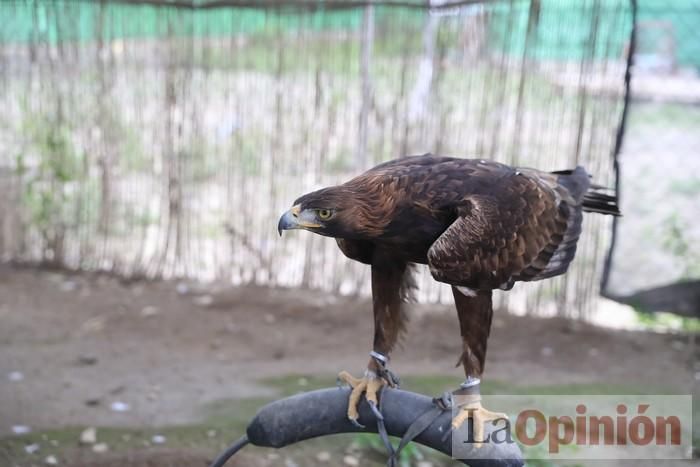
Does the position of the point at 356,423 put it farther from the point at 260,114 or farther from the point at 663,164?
the point at 663,164

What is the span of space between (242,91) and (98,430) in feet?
8.61

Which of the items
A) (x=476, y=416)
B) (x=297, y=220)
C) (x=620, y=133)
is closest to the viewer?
(x=297, y=220)

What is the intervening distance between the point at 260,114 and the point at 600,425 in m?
3.16

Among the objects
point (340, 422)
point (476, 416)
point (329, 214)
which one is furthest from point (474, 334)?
point (329, 214)

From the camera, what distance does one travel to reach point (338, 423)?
2.35 metres

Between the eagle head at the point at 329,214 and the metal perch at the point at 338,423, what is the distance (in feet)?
1.86

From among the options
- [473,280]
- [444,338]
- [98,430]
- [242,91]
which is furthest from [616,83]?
[98,430]

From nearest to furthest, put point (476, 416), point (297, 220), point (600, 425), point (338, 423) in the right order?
point (297, 220)
point (338, 423)
point (476, 416)
point (600, 425)

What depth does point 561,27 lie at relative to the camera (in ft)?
15.8

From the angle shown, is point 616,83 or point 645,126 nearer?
point 616,83

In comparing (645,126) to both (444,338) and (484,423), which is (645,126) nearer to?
(444,338)

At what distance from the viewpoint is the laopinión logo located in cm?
378

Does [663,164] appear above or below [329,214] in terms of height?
below

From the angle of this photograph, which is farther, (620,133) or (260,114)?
(260,114)
